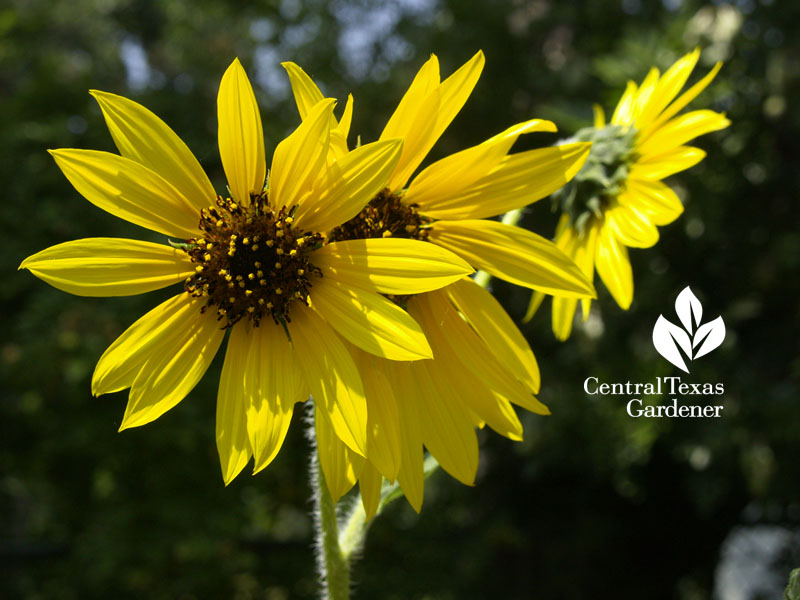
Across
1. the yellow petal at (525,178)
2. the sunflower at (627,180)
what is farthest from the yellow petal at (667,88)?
the yellow petal at (525,178)

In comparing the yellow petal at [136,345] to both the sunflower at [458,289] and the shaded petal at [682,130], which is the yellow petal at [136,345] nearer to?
the sunflower at [458,289]

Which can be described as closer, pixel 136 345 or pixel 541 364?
pixel 136 345

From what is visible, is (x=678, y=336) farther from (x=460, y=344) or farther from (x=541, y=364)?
(x=541, y=364)

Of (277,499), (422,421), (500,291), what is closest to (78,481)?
(277,499)

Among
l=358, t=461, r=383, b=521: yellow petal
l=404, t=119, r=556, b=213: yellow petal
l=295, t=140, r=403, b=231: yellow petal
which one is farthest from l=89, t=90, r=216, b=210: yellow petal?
l=358, t=461, r=383, b=521: yellow petal

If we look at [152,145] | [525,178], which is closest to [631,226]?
[525,178]

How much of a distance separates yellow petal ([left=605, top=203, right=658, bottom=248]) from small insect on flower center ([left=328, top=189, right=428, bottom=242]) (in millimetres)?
322

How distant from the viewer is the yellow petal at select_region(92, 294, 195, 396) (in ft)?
2.74

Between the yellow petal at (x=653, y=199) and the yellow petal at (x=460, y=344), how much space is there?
35cm

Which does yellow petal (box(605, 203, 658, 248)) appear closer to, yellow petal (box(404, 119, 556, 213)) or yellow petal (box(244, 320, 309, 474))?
A: yellow petal (box(404, 119, 556, 213))

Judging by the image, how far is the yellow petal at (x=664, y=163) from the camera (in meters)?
1.09

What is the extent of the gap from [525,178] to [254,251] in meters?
0.34

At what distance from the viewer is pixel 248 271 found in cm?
94

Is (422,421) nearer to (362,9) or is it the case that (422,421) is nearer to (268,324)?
(268,324)
